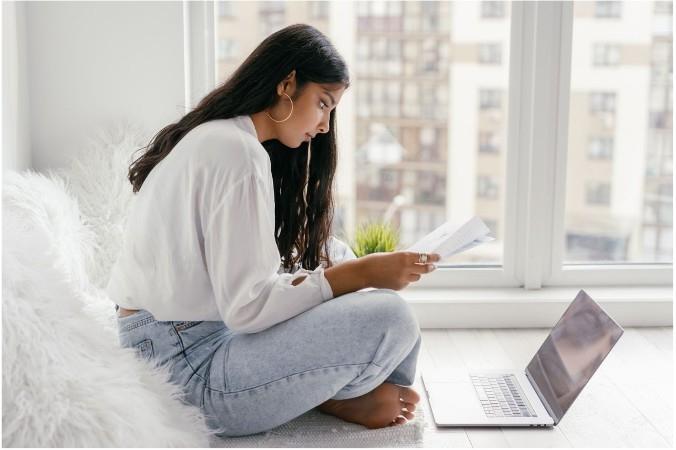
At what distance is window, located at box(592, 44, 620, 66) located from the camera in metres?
2.60

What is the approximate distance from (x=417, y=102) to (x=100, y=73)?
997 millimetres

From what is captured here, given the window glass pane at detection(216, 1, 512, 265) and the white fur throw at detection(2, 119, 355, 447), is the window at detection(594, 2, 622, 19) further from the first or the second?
the white fur throw at detection(2, 119, 355, 447)

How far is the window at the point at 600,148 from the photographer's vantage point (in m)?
2.67

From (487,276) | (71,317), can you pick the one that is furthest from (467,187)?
(71,317)

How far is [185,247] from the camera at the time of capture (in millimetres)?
1570

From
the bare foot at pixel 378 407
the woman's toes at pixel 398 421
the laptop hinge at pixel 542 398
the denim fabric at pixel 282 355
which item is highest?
the denim fabric at pixel 282 355

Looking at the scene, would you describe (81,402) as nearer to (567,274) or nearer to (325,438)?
(325,438)

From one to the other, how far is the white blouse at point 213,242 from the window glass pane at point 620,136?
1376 millimetres

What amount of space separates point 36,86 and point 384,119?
108cm

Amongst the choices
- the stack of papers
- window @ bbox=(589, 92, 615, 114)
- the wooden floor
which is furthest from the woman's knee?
window @ bbox=(589, 92, 615, 114)

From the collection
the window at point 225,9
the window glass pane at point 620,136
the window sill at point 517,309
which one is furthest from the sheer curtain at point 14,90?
the window glass pane at point 620,136

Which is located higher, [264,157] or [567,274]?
[264,157]

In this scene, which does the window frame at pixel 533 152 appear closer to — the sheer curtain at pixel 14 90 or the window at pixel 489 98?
the window at pixel 489 98

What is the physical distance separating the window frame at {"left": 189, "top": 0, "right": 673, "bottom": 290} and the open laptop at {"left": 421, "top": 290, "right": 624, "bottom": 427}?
64 centimetres
